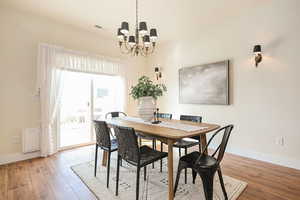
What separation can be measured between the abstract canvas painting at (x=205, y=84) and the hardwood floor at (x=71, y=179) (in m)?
1.27

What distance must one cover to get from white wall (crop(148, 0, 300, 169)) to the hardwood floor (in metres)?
0.39

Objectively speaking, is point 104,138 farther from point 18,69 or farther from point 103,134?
point 18,69

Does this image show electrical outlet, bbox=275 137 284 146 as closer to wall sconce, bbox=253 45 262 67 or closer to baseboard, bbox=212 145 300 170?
baseboard, bbox=212 145 300 170

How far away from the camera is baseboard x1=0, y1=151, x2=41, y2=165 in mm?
2899

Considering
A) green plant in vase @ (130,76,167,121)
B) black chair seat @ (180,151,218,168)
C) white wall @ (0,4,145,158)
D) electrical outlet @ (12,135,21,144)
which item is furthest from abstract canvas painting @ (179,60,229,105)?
electrical outlet @ (12,135,21,144)

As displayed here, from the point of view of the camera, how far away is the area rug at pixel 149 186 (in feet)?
6.22

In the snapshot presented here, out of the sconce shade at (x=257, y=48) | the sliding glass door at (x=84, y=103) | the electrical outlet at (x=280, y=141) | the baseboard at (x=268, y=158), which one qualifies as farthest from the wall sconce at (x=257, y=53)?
the sliding glass door at (x=84, y=103)

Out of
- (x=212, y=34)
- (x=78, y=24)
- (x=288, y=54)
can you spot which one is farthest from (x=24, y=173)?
(x=288, y=54)

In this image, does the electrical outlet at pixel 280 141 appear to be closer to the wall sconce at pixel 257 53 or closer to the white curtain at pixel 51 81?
the wall sconce at pixel 257 53

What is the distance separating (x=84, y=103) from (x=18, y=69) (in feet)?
4.76

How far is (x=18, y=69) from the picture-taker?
304cm

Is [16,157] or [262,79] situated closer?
[262,79]

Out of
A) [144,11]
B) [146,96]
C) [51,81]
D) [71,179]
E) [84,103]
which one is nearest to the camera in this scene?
[71,179]

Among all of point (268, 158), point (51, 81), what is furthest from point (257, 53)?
point (51, 81)
